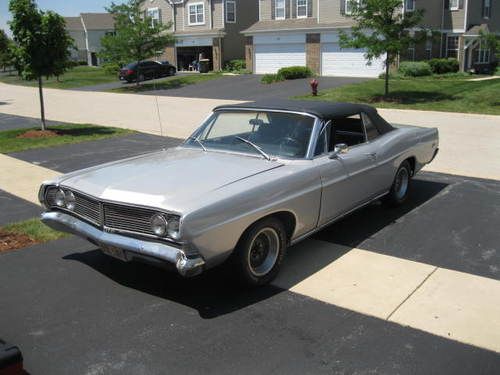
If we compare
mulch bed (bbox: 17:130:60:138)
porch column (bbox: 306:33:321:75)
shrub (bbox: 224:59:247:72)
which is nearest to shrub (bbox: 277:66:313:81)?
porch column (bbox: 306:33:321:75)

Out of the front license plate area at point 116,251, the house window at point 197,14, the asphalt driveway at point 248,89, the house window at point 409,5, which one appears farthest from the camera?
the house window at point 197,14

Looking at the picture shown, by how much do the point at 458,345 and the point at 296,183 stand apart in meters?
1.89

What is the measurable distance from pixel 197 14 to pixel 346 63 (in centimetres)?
1557

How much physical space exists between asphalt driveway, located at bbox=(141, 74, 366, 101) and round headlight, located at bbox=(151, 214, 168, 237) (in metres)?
20.8

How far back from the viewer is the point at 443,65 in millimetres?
31766

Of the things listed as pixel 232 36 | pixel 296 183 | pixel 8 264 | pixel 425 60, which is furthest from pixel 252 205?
pixel 232 36

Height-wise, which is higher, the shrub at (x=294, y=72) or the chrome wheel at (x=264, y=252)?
the shrub at (x=294, y=72)

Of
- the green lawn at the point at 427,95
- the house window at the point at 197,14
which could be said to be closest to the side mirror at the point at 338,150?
the green lawn at the point at 427,95

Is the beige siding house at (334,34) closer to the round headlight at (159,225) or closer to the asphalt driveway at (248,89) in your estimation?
the asphalt driveway at (248,89)

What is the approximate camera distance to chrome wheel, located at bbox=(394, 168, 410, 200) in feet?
23.0

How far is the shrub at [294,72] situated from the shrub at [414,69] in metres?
5.40

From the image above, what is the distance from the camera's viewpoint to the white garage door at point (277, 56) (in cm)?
3462

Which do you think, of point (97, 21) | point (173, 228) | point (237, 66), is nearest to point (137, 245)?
point (173, 228)

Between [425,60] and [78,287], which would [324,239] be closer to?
[78,287]
